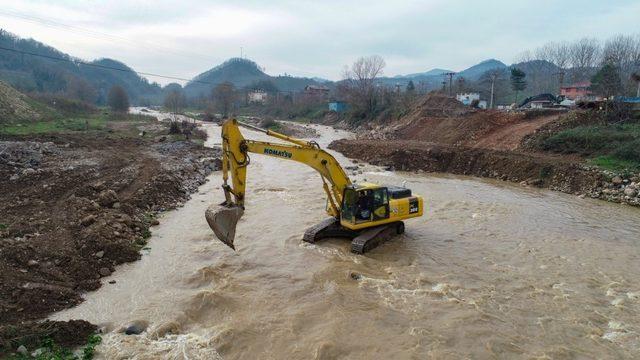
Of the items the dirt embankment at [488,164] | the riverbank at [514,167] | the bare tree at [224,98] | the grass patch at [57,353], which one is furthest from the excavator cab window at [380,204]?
the bare tree at [224,98]

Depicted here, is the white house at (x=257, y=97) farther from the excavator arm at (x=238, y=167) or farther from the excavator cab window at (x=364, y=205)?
the excavator arm at (x=238, y=167)

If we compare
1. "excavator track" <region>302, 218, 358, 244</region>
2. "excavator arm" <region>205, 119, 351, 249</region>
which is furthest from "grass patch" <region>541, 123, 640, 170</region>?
"excavator arm" <region>205, 119, 351, 249</region>

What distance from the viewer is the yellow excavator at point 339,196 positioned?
10008 millimetres

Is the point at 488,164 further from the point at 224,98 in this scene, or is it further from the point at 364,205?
the point at 224,98

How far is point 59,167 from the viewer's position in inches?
754

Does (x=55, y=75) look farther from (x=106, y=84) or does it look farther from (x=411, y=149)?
(x=411, y=149)

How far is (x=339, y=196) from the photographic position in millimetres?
12492

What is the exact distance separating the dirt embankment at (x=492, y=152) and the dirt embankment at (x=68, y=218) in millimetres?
12986

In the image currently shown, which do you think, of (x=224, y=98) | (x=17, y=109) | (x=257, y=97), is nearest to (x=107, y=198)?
(x=17, y=109)

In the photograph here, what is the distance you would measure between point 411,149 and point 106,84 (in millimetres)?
153847

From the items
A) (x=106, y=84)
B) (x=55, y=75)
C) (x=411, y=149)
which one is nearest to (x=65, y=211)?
(x=411, y=149)

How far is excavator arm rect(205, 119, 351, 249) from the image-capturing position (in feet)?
30.4

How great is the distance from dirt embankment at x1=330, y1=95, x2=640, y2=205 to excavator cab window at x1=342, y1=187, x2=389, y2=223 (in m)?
12.6

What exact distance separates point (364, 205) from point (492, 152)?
1718 cm
